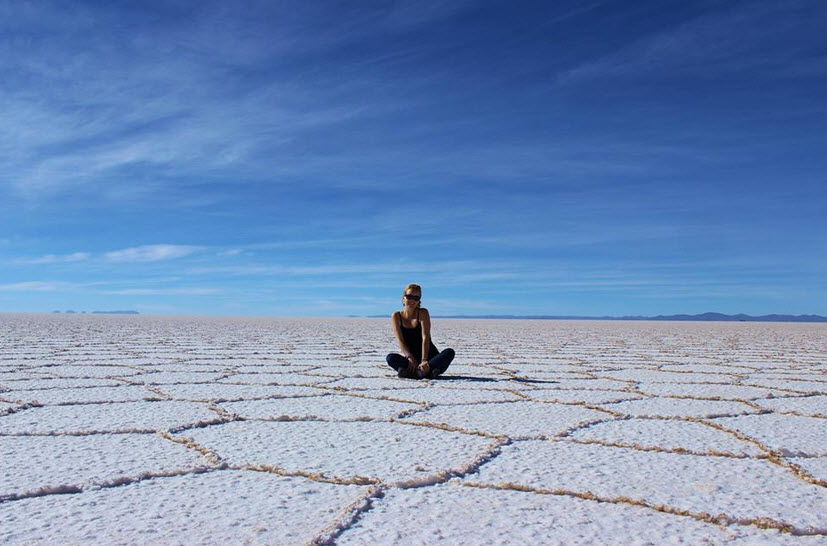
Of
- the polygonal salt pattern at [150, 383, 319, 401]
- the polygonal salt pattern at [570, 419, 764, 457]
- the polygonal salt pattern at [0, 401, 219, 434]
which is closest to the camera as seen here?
the polygonal salt pattern at [570, 419, 764, 457]

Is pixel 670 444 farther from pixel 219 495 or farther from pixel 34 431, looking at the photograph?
pixel 34 431

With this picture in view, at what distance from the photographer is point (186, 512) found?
134 cm

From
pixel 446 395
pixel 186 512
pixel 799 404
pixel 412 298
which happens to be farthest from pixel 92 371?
pixel 799 404

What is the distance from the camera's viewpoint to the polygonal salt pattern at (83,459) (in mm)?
1532

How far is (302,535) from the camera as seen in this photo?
4.04 feet

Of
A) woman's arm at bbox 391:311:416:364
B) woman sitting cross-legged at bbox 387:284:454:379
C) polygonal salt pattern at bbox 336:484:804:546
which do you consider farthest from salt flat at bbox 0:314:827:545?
woman's arm at bbox 391:311:416:364

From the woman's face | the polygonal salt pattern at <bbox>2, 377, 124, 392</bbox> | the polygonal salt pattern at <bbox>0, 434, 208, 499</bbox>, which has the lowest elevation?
the polygonal salt pattern at <bbox>0, 434, 208, 499</bbox>

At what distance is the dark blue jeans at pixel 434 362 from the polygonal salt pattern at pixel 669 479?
5.77ft

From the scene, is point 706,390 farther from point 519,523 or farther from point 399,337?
point 519,523

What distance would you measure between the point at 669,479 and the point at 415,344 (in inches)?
92.2

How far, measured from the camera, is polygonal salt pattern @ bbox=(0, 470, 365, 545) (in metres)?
1.22

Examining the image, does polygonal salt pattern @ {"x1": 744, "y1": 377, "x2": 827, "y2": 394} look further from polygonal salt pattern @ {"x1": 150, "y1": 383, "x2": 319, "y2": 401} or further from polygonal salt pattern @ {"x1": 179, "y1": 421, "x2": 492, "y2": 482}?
Answer: polygonal salt pattern @ {"x1": 150, "y1": 383, "x2": 319, "y2": 401}

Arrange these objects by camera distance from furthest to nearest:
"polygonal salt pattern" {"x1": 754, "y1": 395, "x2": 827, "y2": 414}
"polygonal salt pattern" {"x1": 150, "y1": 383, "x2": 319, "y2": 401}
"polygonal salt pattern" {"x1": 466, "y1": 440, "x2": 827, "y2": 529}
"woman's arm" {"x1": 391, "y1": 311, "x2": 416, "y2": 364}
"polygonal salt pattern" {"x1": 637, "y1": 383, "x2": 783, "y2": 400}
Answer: "woman's arm" {"x1": 391, "y1": 311, "x2": 416, "y2": 364} → "polygonal salt pattern" {"x1": 637, "y1": 383, "x2": 783, "y2": 400} → "polygonal salt pattern" {"x1": 150, "y1": 383, "x2": 319, "y2": 401} → "polygonal salt pattern" {"x1": 754, "y1": 395, "x2": 827, "y2": 414} → "polygonal salt pattern" {"x1": 466, "y1": 440, "x2": 827, "y2": 529}

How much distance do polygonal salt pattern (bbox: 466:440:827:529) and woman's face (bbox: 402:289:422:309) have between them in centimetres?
193
